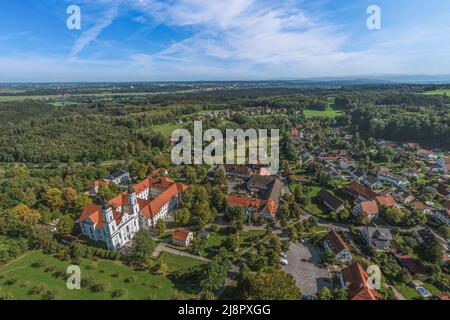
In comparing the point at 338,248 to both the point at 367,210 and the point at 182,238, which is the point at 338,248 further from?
the point at 182,238

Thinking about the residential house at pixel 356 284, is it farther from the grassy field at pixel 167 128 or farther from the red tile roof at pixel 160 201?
the grassy field at pixel 167 128

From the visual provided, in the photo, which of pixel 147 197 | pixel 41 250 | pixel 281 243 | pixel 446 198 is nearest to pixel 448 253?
pixel 446 198

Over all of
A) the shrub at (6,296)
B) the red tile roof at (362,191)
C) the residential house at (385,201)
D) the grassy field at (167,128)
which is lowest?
the shrub at (6,296)

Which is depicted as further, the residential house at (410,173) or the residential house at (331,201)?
the residential house at (410,173)

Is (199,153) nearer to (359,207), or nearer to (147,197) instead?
(147,197)

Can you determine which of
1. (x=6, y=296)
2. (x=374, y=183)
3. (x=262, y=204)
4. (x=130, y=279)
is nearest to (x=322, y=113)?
(x=374, y=183)

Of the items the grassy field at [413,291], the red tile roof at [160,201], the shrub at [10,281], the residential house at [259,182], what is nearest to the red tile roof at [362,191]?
the residential house at [259,182]
